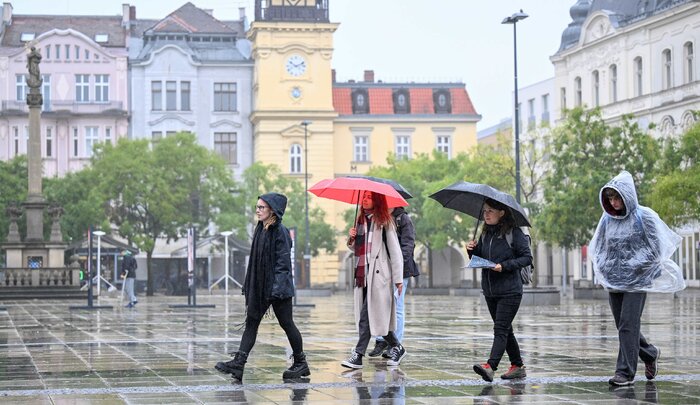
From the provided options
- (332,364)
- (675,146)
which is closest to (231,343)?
(332,364)

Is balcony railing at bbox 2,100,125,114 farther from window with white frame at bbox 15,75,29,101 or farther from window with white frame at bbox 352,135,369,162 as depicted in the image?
window with white frame at bbox 352,135,369,162

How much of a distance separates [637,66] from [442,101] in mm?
25027

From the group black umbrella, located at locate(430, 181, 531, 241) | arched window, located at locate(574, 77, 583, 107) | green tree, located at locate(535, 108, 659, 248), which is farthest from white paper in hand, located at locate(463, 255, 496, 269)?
arched window, located at locate(574, 77, 583, 107)

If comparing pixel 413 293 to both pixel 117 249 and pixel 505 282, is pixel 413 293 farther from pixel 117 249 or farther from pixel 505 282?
pixel 505 282

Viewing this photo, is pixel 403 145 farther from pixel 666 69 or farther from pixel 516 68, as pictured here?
pixel 516 68

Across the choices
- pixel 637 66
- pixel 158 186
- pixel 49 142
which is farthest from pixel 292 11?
pixel 637 66

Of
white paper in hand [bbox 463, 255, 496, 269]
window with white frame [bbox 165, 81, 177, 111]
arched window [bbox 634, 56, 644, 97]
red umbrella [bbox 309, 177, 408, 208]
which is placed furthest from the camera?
window with white frame [bbox 165, 81, 177, 111]

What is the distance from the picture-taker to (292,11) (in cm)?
8538

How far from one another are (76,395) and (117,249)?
56817 mm

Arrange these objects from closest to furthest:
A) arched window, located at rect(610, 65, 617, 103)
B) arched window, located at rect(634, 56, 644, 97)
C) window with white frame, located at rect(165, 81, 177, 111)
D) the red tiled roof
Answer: arched window, located at rect(634, 56, 644, 97) < arched window, located at rect(610, 65, 617, 103) < window with white frame, located at rect(165, 81, 177, 111) < the red tiled roof

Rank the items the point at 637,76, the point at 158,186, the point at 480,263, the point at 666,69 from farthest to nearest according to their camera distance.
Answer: the point at 637,76, the point at 158,186, the point at 666,69, the point at 480,263

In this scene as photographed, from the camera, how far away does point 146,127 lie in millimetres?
85500

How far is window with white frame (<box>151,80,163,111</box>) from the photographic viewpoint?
8588 cm

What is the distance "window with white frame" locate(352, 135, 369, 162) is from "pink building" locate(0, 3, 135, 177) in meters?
14.2
